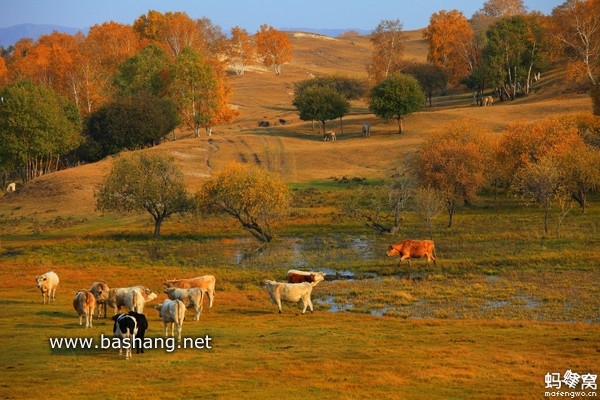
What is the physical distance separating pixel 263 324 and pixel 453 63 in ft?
305

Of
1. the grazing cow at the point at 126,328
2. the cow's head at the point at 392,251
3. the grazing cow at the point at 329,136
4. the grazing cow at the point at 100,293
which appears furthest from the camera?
the grazing cow at the point at 329,136

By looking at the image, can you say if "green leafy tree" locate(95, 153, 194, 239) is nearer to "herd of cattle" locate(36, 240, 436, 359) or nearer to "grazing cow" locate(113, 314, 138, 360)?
"herd of cattle" locate(36, 240, 436, 359)

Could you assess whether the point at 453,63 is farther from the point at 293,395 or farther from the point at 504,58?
the point at 293,395

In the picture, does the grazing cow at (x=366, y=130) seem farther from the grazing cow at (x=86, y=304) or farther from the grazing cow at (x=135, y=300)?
the grazing cow at (x=86, y=304)

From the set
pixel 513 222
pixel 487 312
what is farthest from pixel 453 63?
pixel 487 312

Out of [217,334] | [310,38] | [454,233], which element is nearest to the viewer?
[217,334]

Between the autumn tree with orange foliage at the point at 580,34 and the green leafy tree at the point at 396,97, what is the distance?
19665mm

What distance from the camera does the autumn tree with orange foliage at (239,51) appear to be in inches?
5827

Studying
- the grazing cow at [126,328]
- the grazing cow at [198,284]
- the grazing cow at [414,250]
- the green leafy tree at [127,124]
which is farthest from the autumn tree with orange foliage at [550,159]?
the green leafy tree at [127,124]

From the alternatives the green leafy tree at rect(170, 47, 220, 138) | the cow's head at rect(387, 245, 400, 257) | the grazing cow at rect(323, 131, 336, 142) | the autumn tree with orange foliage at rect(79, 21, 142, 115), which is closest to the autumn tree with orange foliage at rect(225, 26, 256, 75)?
the autumn tree with orange foliage at rect(79, 21, 142, 115)

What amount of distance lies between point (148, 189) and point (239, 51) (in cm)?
9893

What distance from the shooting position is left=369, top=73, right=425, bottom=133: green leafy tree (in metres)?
90.8

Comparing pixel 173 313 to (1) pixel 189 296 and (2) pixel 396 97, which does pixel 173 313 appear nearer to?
(1) pixel 189 296

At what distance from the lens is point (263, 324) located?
90.8 ft
